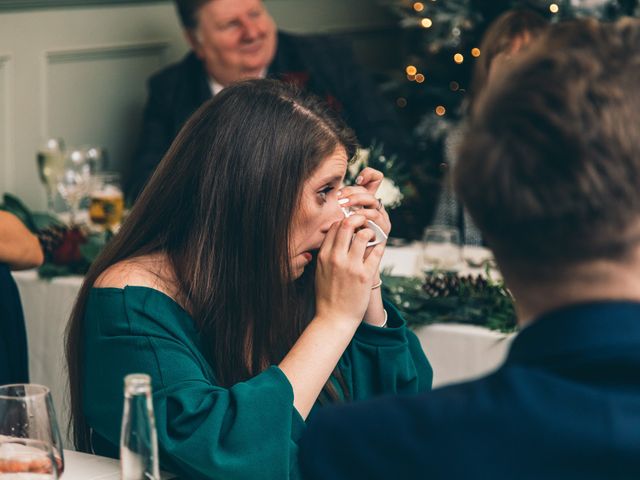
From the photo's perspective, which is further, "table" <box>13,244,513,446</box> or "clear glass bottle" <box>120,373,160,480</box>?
"table" <box>13,244,513,446</box>

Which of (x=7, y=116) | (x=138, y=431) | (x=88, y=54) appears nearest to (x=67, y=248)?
(x=7, y=116)

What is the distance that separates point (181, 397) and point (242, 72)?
2.50 m

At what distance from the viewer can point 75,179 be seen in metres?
3.24

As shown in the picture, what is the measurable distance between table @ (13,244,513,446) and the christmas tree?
1410mm

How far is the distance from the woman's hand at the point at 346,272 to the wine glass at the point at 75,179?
5.38 feet

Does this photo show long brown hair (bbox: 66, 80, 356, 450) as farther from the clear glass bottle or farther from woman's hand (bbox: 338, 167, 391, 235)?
the clear glass bottle

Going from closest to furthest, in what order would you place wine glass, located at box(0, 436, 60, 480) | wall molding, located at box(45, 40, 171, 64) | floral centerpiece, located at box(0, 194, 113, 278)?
wine glass, located at box(0, 436, 60, 480), floral centerpiece, located at box(0, 194, 113, 278), wall molding, located at box(45, 40, 171, 64)

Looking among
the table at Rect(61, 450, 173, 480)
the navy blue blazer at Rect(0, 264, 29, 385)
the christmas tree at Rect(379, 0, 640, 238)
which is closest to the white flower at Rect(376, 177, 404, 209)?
the navy blue blazer at Rect(0, 264, 29, 385)

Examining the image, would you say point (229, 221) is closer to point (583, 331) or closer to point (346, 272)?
point (346, 272)

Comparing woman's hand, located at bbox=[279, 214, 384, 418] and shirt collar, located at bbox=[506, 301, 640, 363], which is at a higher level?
shirt collar, located at bbox=[506, 301, 640, 363]

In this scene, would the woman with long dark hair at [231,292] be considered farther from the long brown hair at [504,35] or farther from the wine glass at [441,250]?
the long brown hair at [504,35]

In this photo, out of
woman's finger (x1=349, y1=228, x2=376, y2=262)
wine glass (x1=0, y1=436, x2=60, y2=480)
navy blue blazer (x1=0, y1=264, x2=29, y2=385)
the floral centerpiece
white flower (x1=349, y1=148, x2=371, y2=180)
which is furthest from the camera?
the floral centerpiece

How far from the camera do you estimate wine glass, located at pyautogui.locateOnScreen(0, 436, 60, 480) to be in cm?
118

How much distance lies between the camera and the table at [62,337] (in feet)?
7.98
